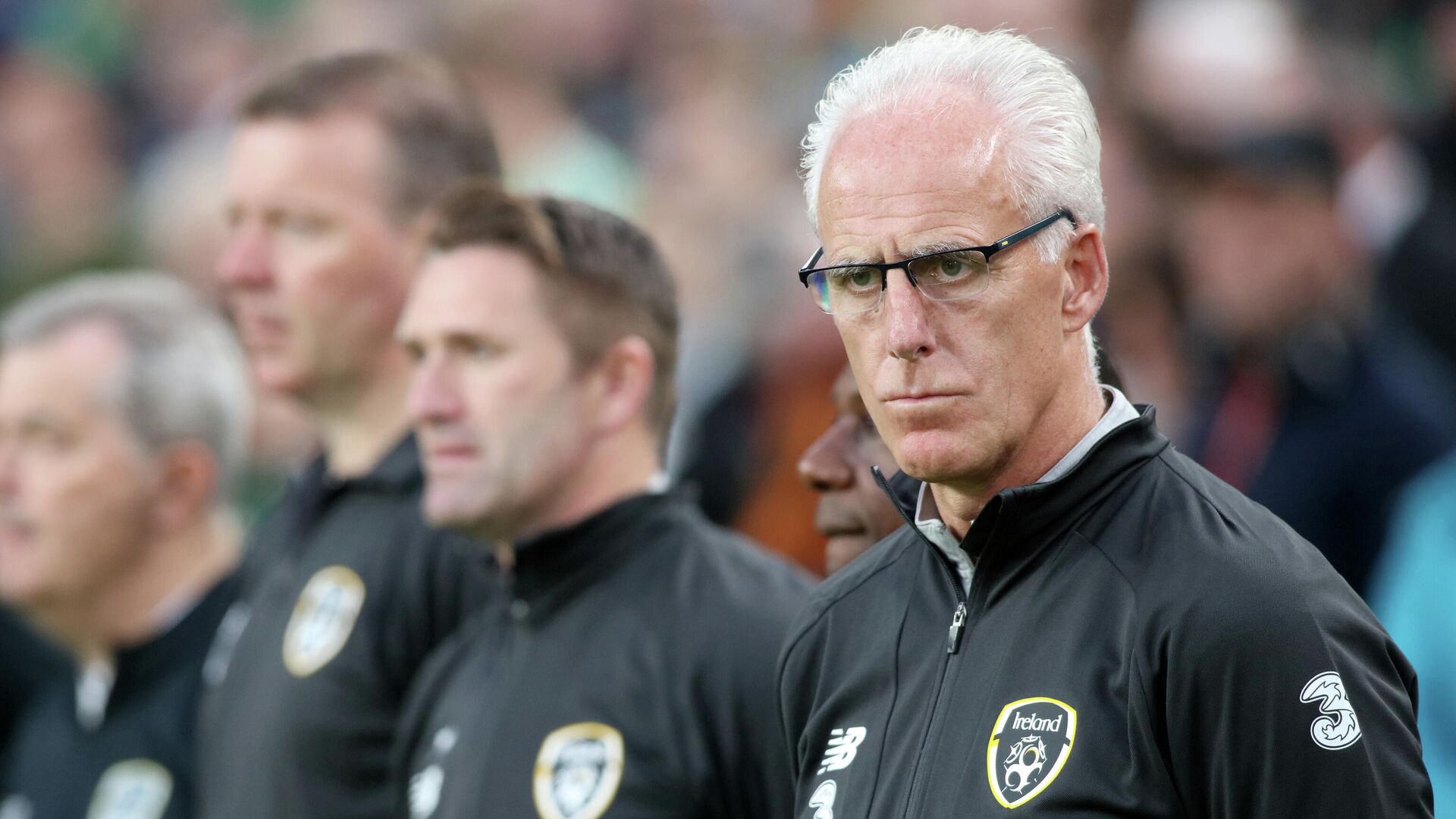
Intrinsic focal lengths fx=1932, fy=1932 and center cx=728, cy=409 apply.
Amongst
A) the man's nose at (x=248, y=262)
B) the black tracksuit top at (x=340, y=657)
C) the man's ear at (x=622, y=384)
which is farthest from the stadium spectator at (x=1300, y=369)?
the man's nose at (x=248, y=262)

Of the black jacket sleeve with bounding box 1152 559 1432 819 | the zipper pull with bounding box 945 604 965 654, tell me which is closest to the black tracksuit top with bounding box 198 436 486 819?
the zipper pull with bounding box 945 604 965 654

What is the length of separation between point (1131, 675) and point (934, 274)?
0.62 m

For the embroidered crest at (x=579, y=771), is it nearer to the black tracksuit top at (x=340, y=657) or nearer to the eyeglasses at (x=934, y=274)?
the black tracksuit top at (x=340, y=657)

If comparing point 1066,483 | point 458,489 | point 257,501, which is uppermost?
point 1066,483

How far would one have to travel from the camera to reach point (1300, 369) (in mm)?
6082

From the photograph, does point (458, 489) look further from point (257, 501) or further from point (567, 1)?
point (567, 1)

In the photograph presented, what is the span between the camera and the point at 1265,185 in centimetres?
620

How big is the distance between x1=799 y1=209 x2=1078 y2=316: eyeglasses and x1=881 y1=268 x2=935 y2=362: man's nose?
0.01 m

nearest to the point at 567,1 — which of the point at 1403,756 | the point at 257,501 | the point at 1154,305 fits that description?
the point at 257,501

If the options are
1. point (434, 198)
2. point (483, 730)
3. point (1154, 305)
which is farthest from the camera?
point (1154, 305)

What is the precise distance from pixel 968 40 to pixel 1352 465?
3443mm

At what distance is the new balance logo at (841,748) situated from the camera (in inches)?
114

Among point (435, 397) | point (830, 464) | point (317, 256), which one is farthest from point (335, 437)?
point (830, 464)

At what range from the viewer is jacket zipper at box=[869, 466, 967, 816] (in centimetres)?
267
